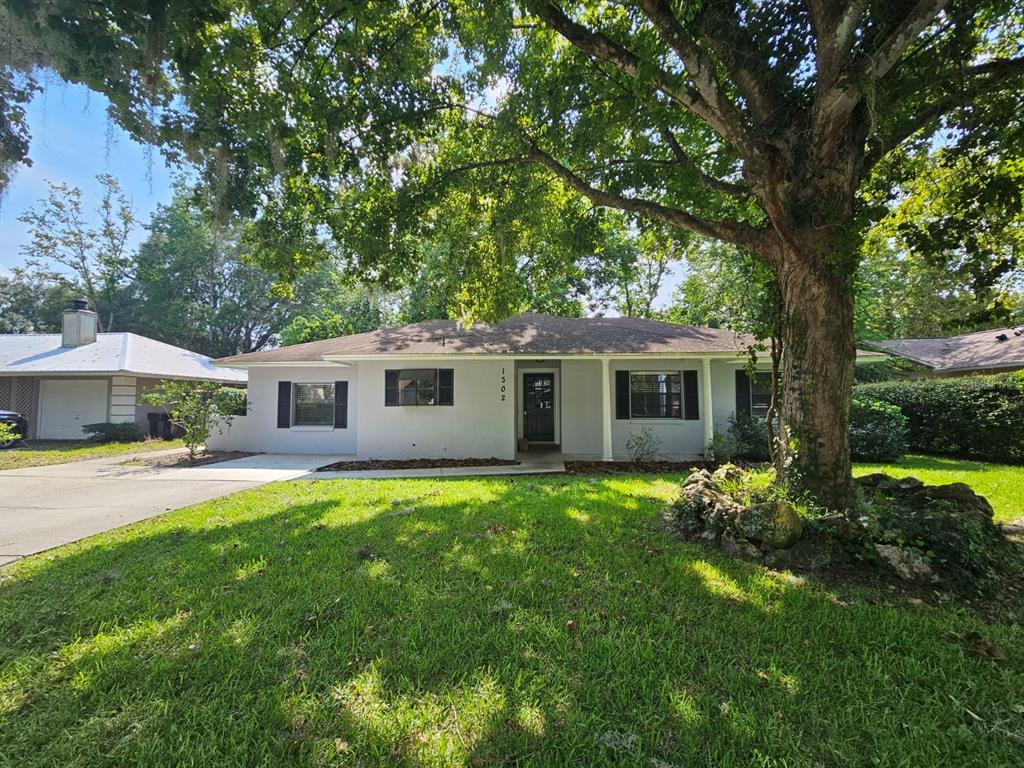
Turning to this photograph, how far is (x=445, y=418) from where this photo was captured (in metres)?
10.7

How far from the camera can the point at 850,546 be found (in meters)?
3.67

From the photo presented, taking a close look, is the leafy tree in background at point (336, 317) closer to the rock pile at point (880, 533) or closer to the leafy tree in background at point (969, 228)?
the rock pile at point (880, 533)

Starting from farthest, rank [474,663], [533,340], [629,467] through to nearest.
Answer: [533,340] < [629,467] < [474,663]

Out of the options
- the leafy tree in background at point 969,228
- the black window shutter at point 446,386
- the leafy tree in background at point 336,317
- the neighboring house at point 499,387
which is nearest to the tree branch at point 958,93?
the leafy tree in background at point 969,228

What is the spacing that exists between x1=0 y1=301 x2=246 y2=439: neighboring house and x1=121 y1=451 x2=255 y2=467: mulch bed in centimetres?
446

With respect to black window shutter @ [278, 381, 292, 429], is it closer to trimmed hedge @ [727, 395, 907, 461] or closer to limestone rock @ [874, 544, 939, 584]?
trimmed hedge @ [727, 395, 907, 461]

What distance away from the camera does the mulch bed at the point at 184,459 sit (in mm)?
10258

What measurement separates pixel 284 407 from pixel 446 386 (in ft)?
15.9

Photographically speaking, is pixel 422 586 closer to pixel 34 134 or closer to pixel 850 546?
pixel 850 546

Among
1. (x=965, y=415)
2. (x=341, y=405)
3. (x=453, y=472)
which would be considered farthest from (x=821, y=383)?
(x=341, y=405)

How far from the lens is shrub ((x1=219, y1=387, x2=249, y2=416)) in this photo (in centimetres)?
1173

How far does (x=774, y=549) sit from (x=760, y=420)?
714 cm

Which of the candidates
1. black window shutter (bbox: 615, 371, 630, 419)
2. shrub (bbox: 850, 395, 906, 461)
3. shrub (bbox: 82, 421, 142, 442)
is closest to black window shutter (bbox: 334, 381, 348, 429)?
black window shutter (bbox: 615, 371, 630, 419)

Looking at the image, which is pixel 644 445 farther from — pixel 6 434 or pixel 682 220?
pixel 6 434
